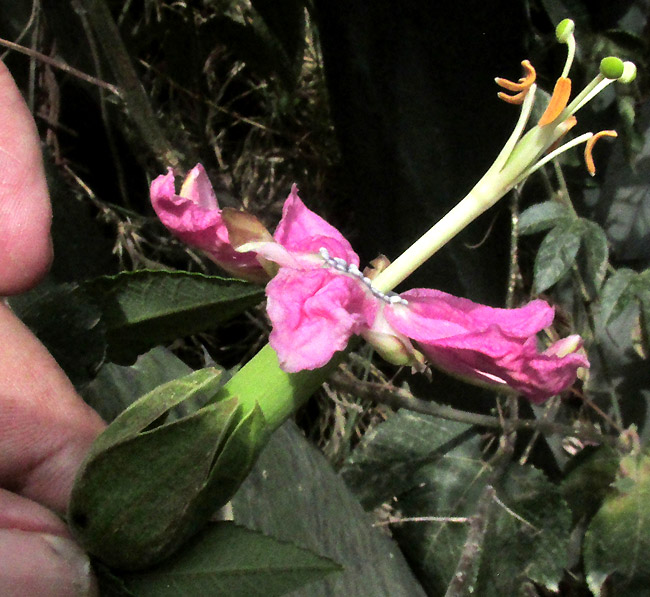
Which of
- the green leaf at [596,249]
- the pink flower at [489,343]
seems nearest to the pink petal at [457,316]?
the pink flower at [489,343]

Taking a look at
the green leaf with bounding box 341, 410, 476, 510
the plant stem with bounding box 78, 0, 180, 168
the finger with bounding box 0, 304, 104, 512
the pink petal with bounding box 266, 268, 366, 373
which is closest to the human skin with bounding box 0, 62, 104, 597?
the finger with bounding box 0, 304, 104, 512

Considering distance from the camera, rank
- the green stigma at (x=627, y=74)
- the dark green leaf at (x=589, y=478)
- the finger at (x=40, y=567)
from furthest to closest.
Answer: the dark green leaf at (x=589, y=478), the green stigma at (x=627, y=74), the finger at (x=40, y=567)

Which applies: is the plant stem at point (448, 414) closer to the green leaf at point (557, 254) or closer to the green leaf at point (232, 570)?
the green leaf at point (557, 254)

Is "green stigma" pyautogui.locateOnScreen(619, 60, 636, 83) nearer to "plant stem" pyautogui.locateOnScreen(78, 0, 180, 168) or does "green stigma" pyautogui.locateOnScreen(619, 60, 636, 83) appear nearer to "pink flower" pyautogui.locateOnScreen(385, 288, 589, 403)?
"pink flower" pyautogui.locateOnScreen(385, 288, 589, 403)

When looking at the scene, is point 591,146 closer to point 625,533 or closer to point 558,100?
point 558,100

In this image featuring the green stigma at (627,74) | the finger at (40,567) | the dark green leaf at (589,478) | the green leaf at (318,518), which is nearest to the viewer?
the finger at (40,567)

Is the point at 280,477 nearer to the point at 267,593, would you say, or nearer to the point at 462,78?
the point at 267,593
